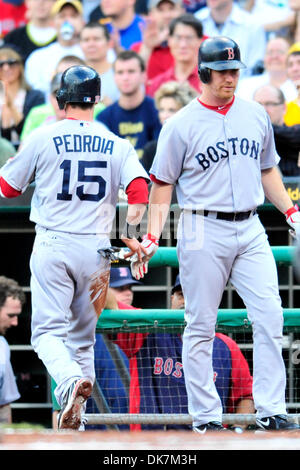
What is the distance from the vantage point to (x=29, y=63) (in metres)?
10.2

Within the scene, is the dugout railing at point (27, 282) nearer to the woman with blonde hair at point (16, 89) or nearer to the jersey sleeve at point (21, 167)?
the jersey sleeve at point (21, 167)

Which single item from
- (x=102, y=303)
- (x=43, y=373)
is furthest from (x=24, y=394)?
(x=102, y=303)

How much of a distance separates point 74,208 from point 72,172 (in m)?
0.19

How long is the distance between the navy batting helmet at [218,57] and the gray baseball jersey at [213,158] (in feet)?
0.69

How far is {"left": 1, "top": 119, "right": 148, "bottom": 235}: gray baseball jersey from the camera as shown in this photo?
16.4 feet

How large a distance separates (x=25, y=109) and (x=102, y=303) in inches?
180

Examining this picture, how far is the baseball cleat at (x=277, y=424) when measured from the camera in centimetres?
448

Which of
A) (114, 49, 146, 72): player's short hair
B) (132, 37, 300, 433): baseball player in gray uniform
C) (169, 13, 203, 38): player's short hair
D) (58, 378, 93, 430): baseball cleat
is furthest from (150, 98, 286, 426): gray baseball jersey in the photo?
(169, 13, 203, 38): player's short hair

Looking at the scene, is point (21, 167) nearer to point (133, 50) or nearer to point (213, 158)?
point (213, 158)

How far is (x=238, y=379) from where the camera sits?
557 cm

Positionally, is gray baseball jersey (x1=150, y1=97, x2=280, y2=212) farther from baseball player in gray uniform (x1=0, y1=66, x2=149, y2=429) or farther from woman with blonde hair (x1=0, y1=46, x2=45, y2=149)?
woman with blonde hair (x1=0, y1=46, x2=45, y2=149)

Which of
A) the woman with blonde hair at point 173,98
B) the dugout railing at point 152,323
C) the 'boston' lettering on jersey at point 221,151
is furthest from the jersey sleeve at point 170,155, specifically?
the woman with blonde hair at point 173,98

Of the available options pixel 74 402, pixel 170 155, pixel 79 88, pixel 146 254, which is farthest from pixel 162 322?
pixel 79 88
